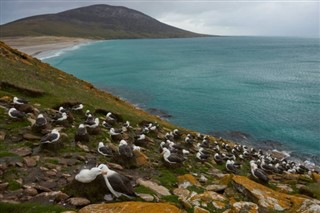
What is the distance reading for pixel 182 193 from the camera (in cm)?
1405

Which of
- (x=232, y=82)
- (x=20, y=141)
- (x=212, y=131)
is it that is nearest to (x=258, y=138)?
(x=212, y=131)

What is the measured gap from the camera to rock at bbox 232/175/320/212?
49.1ft

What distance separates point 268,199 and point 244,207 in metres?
2.62

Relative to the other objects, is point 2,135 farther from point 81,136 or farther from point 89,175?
point 89,175

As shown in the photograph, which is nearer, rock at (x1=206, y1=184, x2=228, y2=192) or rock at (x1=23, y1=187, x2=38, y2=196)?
rock at (x1=23, y1=187, x2=38, y2=196)

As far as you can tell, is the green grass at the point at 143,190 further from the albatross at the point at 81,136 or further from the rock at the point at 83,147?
the albatross at the point at 81,136

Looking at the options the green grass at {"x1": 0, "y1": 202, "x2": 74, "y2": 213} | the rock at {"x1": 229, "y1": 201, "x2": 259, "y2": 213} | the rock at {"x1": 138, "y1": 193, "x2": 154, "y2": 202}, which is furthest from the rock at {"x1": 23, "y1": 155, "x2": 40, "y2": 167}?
the rock at {"x1": 229, "y1": 201, "x2": 259, "y2": 213}

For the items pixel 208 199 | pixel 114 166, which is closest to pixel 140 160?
pixel 114 166

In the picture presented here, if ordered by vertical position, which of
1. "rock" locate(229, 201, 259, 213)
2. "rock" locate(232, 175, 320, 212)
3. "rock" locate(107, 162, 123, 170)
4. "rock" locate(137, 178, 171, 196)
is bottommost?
"rock" locate(232, 175, 320, 212)

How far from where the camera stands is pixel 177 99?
7481cm

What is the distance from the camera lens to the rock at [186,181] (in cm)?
1543

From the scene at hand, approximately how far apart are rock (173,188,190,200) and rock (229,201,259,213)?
207 cm

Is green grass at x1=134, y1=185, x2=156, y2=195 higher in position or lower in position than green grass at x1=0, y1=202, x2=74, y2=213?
lower

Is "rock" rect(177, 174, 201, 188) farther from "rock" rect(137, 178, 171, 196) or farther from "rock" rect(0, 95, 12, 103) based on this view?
"rock" rect(0, 95, 12, 103)
